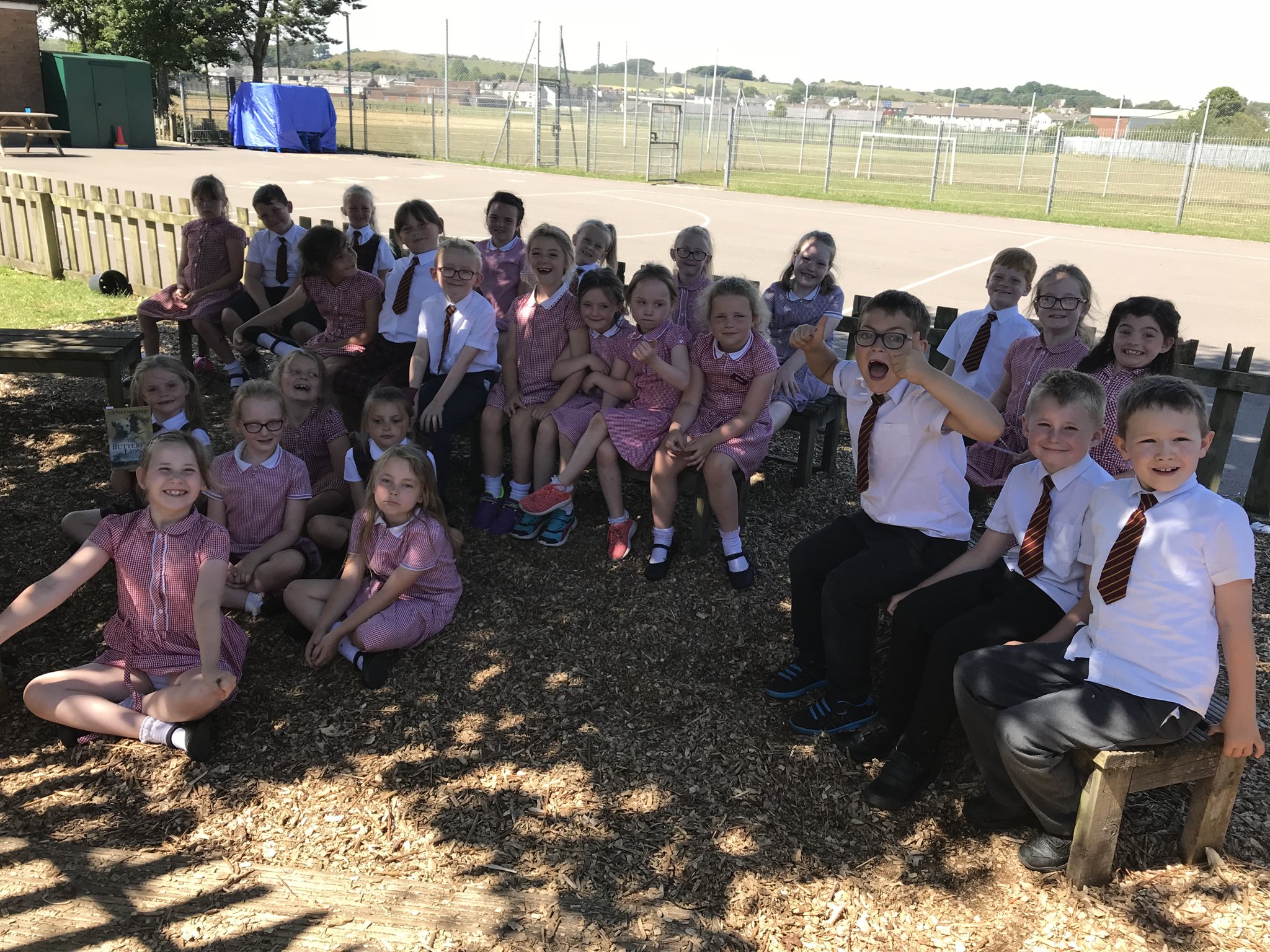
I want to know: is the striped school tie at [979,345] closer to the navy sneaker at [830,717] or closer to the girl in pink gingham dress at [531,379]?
the girl in pink gingham dress at [531,379]

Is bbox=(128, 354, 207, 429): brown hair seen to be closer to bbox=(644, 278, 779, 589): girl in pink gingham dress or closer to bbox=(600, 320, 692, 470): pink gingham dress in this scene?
bbox=(600, 320, 692, 470): pink gingham dress

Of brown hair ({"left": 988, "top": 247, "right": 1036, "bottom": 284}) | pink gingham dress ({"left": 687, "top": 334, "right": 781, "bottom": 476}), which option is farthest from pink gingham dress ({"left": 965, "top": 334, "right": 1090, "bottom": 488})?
pink gingham dress ({"left": 687, "top": 334, "right": 781, "bottom": 476})

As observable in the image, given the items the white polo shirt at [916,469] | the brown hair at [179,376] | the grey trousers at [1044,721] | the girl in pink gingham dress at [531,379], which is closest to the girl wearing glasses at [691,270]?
the girl in pink gingham dress at [531,379]

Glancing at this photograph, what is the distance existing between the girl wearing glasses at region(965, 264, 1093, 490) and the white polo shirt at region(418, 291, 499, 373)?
2613 millimetres

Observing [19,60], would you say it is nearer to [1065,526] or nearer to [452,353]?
[452,353]

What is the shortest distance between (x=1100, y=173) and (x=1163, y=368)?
3268 centimetres

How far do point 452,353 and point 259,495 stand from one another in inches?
58.7

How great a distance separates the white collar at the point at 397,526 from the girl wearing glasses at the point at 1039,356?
2.55 metres

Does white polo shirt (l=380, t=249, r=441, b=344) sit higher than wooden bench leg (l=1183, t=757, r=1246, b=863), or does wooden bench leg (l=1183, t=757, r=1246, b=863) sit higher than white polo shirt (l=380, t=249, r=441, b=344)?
white polo shirt (l=380, t=249, r=441, b=344)

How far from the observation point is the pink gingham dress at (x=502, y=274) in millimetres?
6785

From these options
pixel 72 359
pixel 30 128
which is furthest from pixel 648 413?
pixel 30 128

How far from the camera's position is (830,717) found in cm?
382

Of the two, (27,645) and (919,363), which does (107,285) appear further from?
(919,363)

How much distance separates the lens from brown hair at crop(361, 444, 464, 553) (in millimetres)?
4172
